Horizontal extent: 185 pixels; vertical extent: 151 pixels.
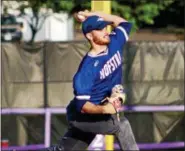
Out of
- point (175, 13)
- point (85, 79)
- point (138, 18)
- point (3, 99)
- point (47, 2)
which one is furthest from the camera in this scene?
point (175, 13)

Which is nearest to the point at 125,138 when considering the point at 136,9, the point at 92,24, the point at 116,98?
the point at 116,98

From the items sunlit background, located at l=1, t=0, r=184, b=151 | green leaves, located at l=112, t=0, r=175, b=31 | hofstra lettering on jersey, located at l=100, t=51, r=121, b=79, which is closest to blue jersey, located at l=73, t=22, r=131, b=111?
hofstra lettering on jersey, located at l=100, t=51, r=121, b=79

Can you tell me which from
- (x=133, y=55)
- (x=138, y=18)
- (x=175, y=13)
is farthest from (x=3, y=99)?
(x=175, y=13)

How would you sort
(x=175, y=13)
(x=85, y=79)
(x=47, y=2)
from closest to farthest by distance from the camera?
1. (x=85, y=79)
2. (x=47, y=2)
3. (x=175, y=13)

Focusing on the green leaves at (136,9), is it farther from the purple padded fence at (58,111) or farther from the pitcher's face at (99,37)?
the pitcher's face at (99,37)

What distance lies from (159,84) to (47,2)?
5167 mm

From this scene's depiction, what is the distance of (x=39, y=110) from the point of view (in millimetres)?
10312

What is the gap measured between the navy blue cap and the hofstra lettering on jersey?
32 centimetres

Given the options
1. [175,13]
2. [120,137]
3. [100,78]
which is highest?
[100,78]

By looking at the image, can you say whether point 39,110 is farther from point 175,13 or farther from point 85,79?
point 175,13

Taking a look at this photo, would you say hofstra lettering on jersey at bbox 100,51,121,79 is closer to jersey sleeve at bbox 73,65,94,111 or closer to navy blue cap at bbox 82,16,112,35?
jersey sleeve at bbox 73,65,94,111

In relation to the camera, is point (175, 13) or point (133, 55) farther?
point (175, 13)

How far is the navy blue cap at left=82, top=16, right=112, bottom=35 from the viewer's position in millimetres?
6648

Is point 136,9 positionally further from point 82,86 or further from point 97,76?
point 82,86
